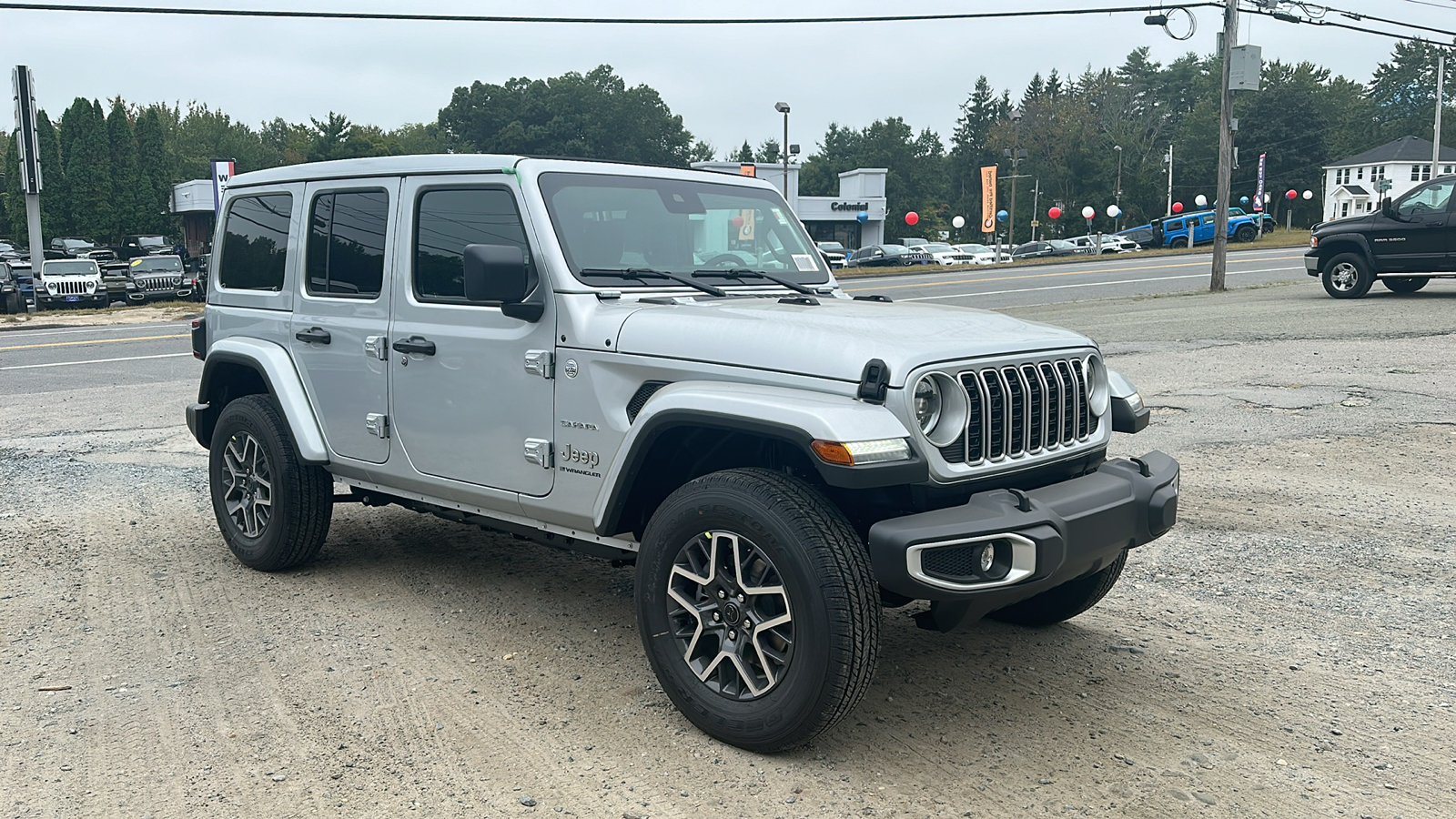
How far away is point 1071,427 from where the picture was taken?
3947 mm

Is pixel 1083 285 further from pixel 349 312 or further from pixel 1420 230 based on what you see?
pixel 349 312

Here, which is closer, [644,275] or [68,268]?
[644,275]

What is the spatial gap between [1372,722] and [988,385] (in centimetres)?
179

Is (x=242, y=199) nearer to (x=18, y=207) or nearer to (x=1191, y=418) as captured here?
(x=1191, y=418)

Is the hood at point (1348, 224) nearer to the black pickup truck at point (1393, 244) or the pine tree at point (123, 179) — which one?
the black pickup truck at point (1393, 244)

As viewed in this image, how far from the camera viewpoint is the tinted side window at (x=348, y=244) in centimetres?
498

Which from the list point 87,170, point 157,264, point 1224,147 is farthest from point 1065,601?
point 87,170

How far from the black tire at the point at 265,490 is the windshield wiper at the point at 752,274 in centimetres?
210

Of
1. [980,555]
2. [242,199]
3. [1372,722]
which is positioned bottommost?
[1372,722]

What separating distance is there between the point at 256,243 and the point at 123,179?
74.0 metres

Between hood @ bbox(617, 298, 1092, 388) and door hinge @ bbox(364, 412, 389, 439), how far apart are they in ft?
4.79

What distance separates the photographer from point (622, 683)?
419cm

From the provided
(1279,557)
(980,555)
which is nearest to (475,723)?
(980,555)

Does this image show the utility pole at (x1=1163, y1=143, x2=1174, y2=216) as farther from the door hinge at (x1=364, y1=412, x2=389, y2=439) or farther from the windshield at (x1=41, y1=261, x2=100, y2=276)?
the door hinge at (x1=364, y1=412, x2=389, y2=439)
